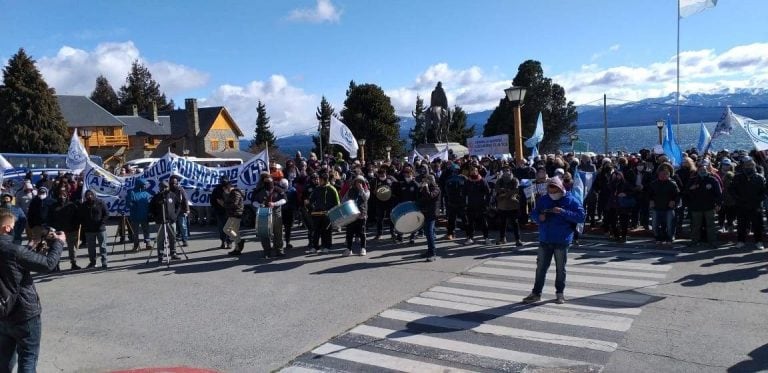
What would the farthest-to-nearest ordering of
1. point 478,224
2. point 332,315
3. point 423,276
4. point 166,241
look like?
point 478,224 → point 166,241 → point 423,276 → point 332,315

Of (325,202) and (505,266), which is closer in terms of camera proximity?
(505,266)

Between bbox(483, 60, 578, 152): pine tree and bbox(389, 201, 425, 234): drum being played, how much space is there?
47.6m

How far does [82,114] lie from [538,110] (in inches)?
2059

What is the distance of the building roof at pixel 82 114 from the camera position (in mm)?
63844

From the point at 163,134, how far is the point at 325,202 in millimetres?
65628

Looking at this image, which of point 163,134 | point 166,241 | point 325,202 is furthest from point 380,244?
point 163,134

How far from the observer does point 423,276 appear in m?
9.53

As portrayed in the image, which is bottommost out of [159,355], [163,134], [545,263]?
[159,355]

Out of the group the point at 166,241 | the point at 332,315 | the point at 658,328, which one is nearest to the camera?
the point at 658,328

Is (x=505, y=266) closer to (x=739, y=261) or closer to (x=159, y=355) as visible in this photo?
(x=739, y=261)

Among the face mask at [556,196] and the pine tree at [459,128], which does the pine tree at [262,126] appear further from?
the face mask at [556,196]

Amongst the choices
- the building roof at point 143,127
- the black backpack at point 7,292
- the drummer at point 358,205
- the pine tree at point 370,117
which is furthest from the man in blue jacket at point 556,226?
the building roof at point 143,127

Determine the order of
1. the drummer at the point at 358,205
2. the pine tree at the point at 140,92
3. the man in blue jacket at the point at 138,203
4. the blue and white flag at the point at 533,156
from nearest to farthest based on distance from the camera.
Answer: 1. the drummer at the point at 358,205
2. the man in blue jacket at the point at 138,203
3. the blue and white flag at the point at 533,156
4. the pine tree at the point at 140,92

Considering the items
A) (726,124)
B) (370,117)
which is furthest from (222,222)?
(370,117)
